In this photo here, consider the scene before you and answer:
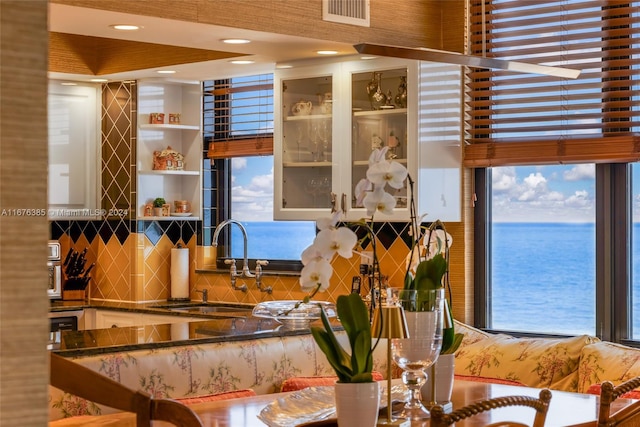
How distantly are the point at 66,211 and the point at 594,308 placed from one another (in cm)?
320

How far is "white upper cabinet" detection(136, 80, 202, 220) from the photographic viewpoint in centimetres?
591

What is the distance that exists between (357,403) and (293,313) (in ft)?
7.57

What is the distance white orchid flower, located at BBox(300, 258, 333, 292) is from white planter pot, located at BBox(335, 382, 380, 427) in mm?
263

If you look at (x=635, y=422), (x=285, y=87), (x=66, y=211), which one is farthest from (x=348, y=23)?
(x=635, y=422)

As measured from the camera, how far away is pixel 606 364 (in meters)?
3.91

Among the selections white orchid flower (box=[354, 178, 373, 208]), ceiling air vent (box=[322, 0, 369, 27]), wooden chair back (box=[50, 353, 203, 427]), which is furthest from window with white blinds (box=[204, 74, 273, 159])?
wooden chair back (box=[50, 353, 203, 427])

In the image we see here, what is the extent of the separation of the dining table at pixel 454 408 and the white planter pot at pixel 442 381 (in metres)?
0.04

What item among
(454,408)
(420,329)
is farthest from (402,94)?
(420,329)

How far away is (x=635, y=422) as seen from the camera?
7.43ft

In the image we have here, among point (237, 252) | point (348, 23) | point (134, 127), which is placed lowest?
point (237, 252)

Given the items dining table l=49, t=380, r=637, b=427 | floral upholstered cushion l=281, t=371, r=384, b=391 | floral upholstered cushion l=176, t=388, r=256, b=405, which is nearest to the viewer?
dining table l=49, t=380, r=637, b=427

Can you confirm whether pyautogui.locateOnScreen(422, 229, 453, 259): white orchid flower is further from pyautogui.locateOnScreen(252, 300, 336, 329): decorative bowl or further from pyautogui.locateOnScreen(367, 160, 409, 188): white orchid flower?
pyautogui.locateOnScreen(252, 300, 336, 329): decorative bowl

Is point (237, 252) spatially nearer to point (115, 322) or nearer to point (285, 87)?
point (115, 322)

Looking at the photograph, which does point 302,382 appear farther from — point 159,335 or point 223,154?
point 223,154
